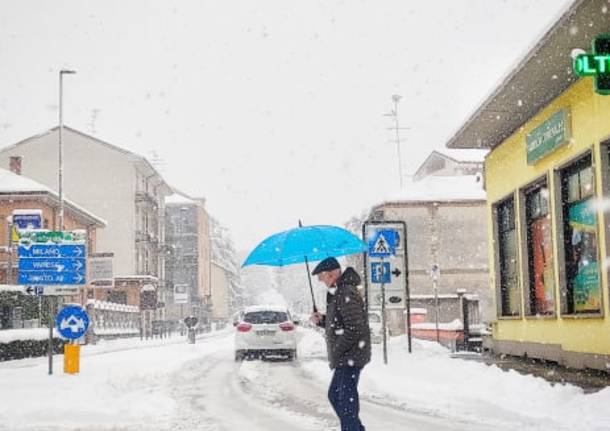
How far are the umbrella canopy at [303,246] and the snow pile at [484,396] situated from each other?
2.71m

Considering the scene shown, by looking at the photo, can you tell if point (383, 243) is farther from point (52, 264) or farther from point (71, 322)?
point (52, 264)

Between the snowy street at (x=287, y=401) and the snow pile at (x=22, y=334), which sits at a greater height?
the snow pile at (x=22, y=334)

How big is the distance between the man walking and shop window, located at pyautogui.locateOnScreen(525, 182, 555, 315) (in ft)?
35.8

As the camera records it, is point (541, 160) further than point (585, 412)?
Yes

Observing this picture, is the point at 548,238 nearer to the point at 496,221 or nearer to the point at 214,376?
the point at 496,221

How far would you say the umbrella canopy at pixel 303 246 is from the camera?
Answer: 341 inches

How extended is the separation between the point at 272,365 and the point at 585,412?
40.9 ft

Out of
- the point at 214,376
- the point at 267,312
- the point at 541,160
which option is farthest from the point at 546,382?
the point at 267,312

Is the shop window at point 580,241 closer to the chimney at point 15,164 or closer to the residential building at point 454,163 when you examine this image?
the chimney at point 15,164

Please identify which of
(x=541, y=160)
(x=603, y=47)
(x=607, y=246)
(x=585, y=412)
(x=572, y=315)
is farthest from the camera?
(x=541, y=160)

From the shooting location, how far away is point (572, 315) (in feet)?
51.0

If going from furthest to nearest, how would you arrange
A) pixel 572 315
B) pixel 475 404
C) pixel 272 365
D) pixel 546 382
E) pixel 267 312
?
1. pixel 267 312
2. pixel 272 365
3. pixel 572 315
4. pixel 546 382
5. pixel 475 404

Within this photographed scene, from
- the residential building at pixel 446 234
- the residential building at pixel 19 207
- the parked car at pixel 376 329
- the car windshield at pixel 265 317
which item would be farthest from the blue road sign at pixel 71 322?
the residential building at pixel 446 234

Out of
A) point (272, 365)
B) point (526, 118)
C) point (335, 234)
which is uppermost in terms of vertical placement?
point (526, 118)
